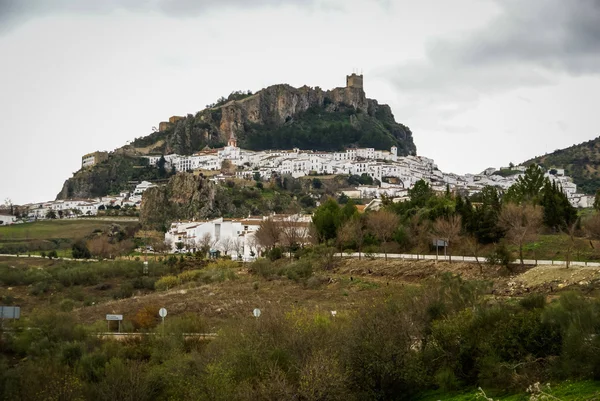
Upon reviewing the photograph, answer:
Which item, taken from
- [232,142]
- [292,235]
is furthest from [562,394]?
[232,142]

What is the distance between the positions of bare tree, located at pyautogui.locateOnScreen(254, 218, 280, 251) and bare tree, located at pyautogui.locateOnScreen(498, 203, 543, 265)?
2083cm

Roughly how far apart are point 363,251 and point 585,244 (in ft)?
52.9

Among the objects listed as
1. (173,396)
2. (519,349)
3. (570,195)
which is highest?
(570,195)

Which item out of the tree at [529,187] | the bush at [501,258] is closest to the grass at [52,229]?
the tree at [529,187]

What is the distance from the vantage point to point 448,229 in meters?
39.0

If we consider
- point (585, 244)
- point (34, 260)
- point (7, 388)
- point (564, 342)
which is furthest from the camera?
point (34, 260)

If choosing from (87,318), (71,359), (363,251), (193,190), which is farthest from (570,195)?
(71,359)

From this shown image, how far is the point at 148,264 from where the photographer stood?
5266 cm

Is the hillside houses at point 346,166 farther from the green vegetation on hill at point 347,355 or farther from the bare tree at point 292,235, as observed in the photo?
the green vegetation on hill at point 347,355

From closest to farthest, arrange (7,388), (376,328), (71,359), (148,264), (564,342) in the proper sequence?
(564,342)
(376,328)
(7,388)
(71,359)
(148,264)

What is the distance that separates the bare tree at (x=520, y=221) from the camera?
35.1m

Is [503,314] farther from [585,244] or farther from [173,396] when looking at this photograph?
[585,244]

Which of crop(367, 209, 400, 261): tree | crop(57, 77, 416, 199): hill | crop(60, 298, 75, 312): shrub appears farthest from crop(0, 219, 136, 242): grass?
crop(367, 209, 400, 261): tree

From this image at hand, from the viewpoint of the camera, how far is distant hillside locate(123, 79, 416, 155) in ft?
493
